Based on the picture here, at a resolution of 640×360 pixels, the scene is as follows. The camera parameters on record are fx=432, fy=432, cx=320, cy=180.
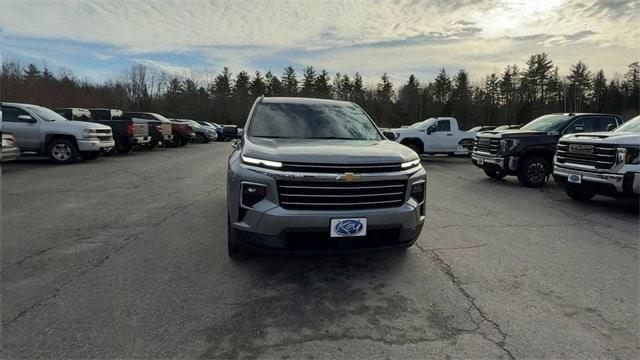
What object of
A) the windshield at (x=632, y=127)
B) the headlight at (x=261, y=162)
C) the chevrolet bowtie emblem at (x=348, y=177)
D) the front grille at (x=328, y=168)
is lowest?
the chevrolet bowtie emblem at (x=348, y=177)

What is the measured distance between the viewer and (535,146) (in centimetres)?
1081

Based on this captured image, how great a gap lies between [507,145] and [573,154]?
2.65 m

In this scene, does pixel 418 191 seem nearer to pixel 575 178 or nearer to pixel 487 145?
pixel 575 178

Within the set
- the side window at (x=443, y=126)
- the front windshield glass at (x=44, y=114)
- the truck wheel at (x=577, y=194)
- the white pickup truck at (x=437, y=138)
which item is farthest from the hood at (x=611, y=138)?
the front windshield glass at (x=44, y=114)

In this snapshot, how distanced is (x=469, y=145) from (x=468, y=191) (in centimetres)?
786

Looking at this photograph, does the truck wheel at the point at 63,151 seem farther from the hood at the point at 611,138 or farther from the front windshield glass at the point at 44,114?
the hood at the point at 611,138

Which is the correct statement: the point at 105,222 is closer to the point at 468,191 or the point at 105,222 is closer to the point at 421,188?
the point at 421,188

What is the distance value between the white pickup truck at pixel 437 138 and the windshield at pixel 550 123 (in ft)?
20.1

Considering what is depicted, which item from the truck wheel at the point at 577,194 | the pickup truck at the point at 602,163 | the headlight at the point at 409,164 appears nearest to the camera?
the headlight at the point at 409,164

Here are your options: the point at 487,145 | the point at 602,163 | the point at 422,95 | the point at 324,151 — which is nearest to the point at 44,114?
the point at 324,151

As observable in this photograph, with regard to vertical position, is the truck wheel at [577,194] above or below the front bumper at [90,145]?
below

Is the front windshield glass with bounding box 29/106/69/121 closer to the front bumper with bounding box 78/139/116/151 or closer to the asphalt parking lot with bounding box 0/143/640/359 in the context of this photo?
the front bumper with bounding box 78/139/116/151

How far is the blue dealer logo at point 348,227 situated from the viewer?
3.79 metres

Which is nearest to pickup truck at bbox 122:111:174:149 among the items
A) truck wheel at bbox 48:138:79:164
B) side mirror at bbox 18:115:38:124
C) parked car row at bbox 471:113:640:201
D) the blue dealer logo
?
truck wheel at bbox 48:138:79:164
